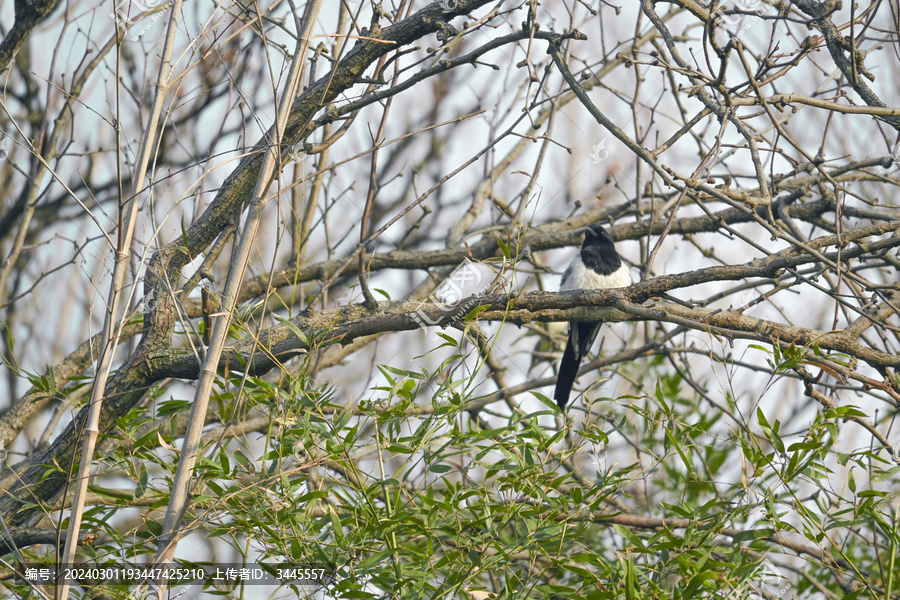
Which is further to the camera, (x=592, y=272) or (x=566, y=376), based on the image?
(x=592, y=272)

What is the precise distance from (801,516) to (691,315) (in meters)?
0.70

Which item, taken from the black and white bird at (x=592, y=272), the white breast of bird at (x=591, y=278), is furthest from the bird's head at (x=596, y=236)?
the white breast of bird at (x=591, y=278)

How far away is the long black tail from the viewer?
394 cm

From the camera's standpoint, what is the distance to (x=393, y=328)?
2.42 meters

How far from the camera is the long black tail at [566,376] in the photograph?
3940mm

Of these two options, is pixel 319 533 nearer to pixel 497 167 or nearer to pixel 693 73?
pixel 693 73

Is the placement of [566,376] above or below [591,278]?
below

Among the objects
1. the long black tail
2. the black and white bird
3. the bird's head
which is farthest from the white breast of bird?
the long black tail

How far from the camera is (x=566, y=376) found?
4.02 m

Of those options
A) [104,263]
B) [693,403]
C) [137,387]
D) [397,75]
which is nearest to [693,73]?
[397,75]

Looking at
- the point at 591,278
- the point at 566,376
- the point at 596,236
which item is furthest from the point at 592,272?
the point at 566,376

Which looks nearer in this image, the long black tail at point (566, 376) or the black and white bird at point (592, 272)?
the long black tail at point (566, 376)

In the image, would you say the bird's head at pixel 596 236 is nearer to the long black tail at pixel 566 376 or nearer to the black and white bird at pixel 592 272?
the black and white bird at pixel 592 272

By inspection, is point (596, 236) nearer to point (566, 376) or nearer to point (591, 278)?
point (591, 278)
